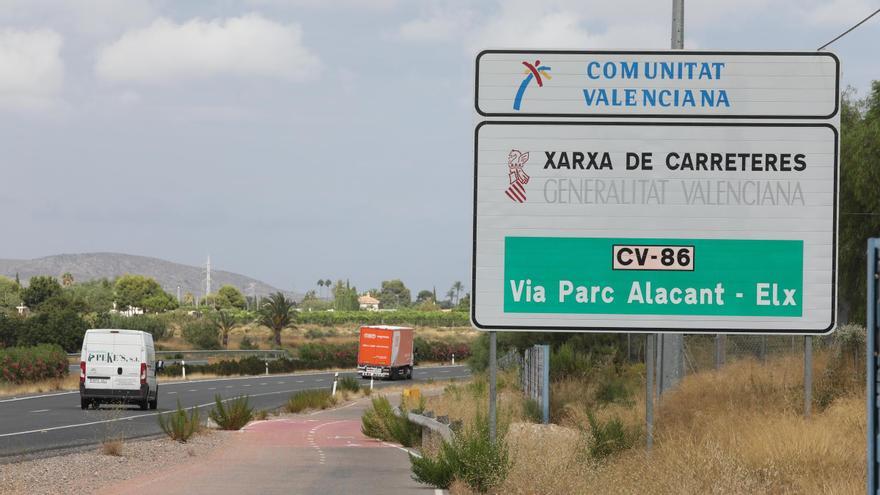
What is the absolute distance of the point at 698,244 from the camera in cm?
1225

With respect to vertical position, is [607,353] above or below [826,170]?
below

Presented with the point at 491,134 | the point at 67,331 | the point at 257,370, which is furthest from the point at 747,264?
the point at 67,331

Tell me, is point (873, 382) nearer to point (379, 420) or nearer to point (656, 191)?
point (656, 191)

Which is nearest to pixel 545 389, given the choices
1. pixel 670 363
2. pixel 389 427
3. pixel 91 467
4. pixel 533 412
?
pixel 533 412

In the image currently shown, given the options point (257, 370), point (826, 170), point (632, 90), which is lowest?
point (257, 370)

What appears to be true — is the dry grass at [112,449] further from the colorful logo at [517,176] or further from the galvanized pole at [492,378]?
the colorful logo at [517,176]

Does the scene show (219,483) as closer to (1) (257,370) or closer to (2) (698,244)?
(2) (698,244)

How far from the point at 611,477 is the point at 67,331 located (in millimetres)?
80918

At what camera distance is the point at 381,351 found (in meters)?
74.2

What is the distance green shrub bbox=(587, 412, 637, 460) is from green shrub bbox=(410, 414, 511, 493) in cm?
115

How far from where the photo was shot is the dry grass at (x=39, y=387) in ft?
155

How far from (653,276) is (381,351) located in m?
62.4

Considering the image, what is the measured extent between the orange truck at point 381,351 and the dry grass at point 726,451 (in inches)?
2159

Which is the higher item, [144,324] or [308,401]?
[144,324]
